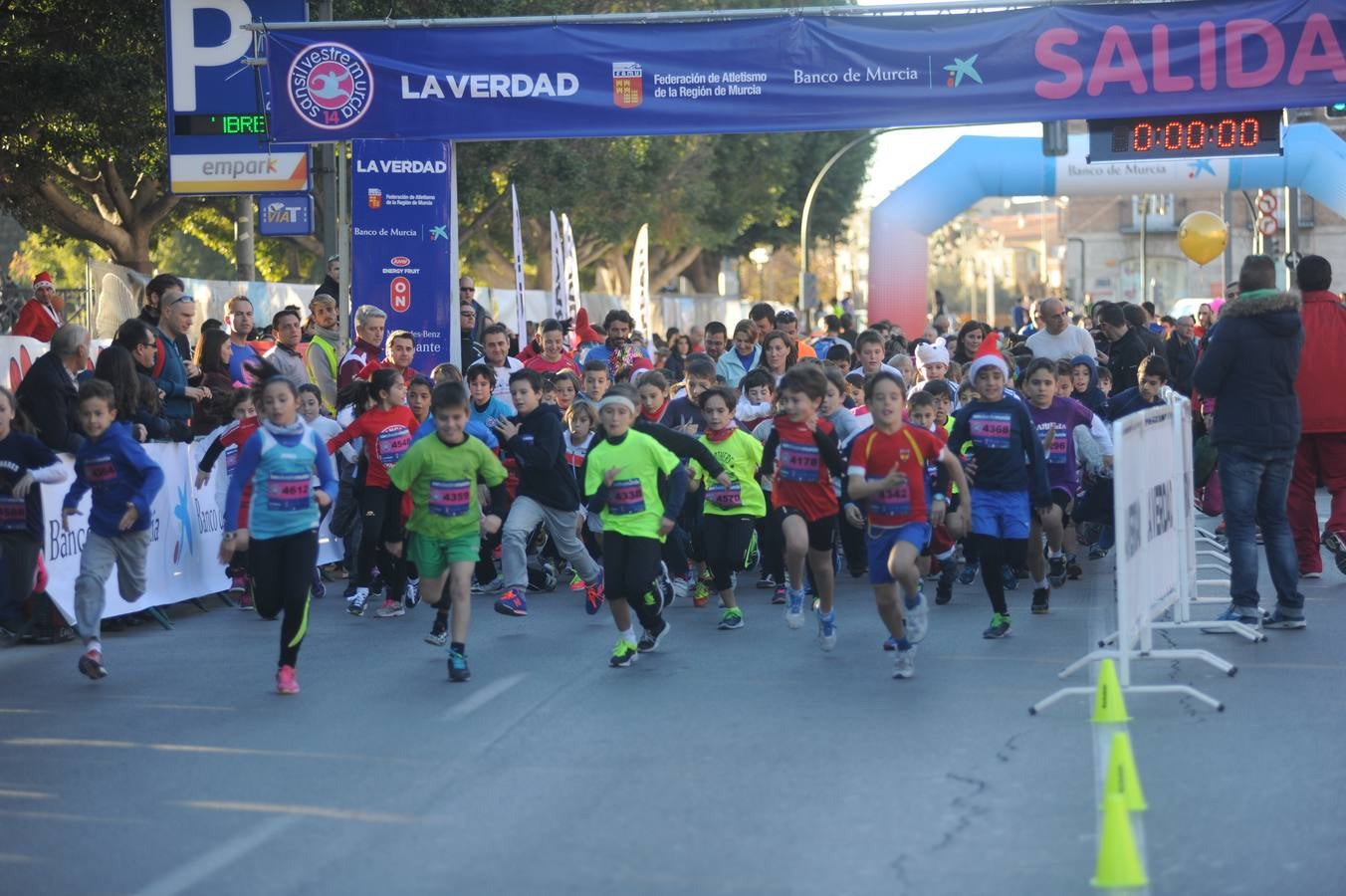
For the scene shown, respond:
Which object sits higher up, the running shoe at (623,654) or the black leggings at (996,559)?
the black leggings at (996,559)

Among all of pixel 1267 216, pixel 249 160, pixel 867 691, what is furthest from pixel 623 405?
pixel 1267 216

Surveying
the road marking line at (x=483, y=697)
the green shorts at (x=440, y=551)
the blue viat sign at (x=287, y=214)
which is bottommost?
the road marking line at (x=483, y=697)

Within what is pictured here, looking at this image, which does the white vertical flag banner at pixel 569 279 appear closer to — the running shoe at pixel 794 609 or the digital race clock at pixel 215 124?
the digital race clock at pixel 215 124

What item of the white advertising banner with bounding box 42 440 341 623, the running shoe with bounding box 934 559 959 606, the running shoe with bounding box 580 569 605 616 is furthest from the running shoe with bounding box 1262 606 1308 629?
the white advertising banner with bounding box 42 440 341 623

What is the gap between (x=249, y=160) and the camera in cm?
1859

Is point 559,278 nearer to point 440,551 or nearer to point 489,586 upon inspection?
point 489,586

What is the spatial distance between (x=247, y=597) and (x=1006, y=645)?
5590mm

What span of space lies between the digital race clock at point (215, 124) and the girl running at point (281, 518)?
906cm

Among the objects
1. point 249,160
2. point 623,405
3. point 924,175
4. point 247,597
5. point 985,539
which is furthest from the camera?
point 924,175

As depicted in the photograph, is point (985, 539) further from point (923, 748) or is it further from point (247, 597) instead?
point (247, 597)

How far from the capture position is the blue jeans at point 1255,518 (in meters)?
11.1

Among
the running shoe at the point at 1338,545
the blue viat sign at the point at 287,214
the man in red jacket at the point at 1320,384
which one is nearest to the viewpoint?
the man in red jacket at the point at 1320,384

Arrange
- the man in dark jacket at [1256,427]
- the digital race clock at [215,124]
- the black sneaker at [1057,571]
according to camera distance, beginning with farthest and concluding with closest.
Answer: the digital race clock at [215,124], the black sneaker at [1057,571], the man in dark jacket at [1256,427]

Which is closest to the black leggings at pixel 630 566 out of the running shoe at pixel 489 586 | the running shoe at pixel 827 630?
the running shoe at pixel 827 630
